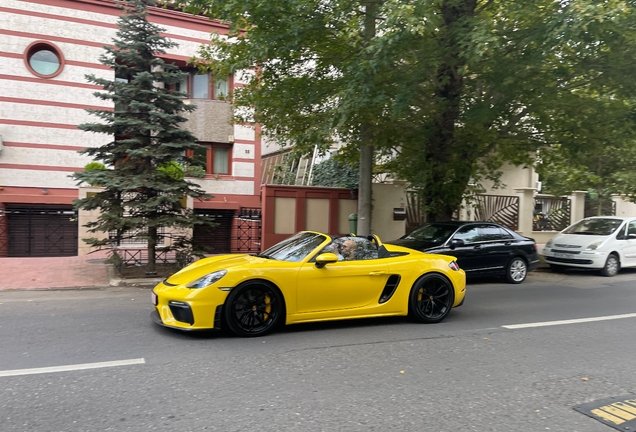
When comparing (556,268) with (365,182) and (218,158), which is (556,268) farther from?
(218,158)

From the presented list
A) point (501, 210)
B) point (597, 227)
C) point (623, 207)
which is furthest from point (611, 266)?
point (623, 207)

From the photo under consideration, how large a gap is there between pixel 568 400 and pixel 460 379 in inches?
37.4

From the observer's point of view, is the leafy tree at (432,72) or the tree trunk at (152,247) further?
the tree trunk at (152,247)

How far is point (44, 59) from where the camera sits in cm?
1678

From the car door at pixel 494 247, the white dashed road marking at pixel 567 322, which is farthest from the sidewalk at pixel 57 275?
the car door at pixel 494 247

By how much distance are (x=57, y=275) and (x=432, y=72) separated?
988 cm

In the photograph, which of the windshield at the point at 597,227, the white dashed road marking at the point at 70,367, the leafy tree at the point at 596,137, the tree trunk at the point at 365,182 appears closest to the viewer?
the white dashed road marking at the point at 70,367

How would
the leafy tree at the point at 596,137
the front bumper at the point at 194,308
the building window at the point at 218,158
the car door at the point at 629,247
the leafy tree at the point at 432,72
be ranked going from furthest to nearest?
the building window at the point at 218,158 < the car door at the point at 629,247 < the leafy tree at the point at 596,137 < the leafy tree at the point at 432,72 < the front bumper at the point at 194,308

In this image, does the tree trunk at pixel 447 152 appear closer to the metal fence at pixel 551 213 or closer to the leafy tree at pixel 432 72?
Result: the leafy tree at pixel 432 72

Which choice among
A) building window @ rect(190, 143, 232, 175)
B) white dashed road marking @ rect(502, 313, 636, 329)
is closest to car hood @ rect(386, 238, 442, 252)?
white dashed road marking @ rect(502, 313, 636, 329)

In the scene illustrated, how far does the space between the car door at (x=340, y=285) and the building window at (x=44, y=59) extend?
49.5 feet

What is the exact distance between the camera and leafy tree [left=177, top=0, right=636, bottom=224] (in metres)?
8.61

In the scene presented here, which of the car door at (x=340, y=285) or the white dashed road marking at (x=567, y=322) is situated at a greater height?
the car door at (x=340, y=285)

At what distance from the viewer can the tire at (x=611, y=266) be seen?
12633mm
